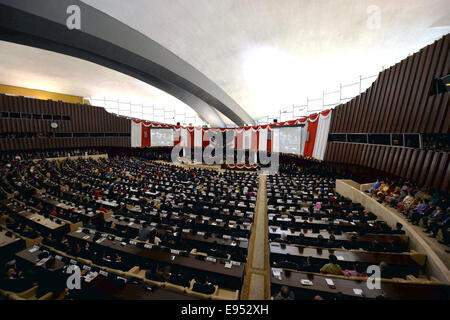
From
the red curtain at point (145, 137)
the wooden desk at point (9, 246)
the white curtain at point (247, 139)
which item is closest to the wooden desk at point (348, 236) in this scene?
the wooden desk at point (9, 246)

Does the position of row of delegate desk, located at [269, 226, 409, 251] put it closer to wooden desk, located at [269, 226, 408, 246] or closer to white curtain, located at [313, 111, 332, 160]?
wooden desk, located at [269, 226, 408, 246]

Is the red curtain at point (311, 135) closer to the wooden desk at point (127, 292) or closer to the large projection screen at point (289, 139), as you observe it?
the large projection screen at point (289, 139)

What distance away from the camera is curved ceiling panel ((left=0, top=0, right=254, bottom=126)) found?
9359 millimetres

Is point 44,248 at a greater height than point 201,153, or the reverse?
point 201,153

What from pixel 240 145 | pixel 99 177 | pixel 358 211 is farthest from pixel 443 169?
pixel 99 177

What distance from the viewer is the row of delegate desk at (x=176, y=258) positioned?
14.4 ft

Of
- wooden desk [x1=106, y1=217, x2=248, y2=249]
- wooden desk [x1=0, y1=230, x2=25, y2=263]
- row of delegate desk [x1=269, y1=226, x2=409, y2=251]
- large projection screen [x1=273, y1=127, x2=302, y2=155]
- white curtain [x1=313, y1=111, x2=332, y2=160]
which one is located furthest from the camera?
large projection screen [x1=273, y1=127, x2=302, y2=155]

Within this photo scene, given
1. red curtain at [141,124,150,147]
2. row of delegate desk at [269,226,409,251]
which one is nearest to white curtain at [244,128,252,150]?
red curtain at [141,124,150,147]

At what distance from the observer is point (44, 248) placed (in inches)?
212

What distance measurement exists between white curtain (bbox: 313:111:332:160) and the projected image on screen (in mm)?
19922

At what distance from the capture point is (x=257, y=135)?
20.8m

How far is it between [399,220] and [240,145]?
17.1 m
